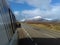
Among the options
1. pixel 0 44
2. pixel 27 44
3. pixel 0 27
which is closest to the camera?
pixel 0 44

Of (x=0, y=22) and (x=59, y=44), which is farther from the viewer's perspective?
(x=59, y=44)

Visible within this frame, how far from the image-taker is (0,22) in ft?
13.7

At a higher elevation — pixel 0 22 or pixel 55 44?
pixel 0 22

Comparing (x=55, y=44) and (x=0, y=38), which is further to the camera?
(x=55, y=44)

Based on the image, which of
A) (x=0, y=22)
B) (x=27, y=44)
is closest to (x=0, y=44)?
(x=0, y=22)

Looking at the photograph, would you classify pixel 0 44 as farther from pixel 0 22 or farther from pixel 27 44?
pixel 27 44

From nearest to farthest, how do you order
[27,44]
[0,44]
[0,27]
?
[0,44], [0,27], [27,44]

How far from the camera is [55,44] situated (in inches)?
732

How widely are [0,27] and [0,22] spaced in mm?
100

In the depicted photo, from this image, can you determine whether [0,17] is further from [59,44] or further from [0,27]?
[59,44]

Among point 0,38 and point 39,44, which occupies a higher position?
point 0,38

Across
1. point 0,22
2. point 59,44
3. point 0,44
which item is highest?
point 0,22

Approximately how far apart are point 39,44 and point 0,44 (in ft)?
46.6

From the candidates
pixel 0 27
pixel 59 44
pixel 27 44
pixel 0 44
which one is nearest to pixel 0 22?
pixel 0 27
